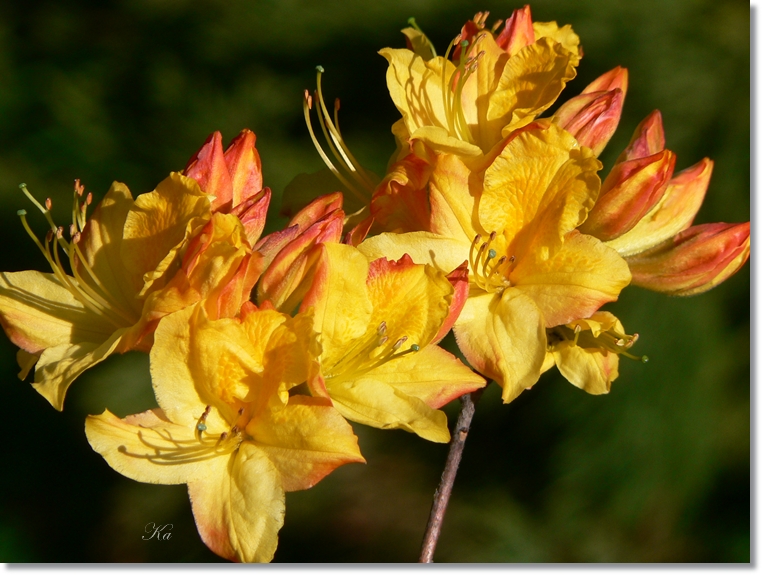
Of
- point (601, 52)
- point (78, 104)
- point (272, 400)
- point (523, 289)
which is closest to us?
point (272, 400)

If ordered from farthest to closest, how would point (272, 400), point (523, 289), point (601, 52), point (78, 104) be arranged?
point (78, 104), point (601, 52), point (523, 289), point (272, 400)

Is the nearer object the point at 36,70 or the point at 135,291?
the point at 135,291

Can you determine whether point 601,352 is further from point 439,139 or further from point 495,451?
point 495,451

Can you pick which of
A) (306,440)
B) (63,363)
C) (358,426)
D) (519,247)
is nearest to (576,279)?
(519,247)

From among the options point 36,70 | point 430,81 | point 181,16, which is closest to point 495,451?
point 430,81

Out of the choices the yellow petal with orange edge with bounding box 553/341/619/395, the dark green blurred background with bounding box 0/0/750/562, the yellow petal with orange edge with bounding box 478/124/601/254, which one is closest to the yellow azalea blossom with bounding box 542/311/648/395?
the yellow petal with orange edge with bounding box 553/341/619/395

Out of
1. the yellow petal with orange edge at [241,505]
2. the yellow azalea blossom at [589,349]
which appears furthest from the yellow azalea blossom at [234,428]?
the yellow azalea blossom at [589,349]

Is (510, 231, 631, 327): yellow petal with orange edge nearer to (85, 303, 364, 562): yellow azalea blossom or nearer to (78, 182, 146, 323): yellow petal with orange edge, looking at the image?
(85, 303, 364, 562): yellow azalea blossom
